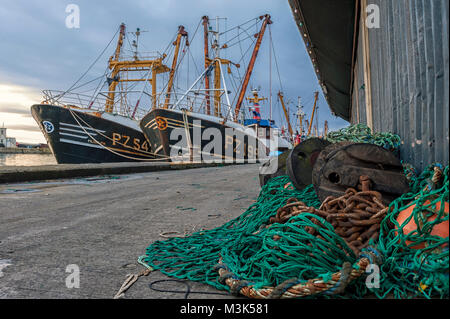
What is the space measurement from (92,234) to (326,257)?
81.8 inches

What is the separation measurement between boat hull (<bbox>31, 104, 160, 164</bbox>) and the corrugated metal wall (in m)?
16.5

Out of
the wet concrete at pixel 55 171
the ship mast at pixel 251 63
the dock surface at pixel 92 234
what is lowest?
the dock surface at pixel 92 234

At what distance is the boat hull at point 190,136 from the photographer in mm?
16594

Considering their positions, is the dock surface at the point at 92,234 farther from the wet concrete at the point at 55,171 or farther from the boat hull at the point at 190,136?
the boat hull at the point at 190,136

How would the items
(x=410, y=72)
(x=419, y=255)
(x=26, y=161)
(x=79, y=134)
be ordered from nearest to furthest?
(x=419, y=255), (x=410, y=72), (x=79, y=134), (x=26, y=161)

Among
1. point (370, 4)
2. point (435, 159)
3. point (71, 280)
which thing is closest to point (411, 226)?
point (435, 159)

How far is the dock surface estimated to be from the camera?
65.6 inches

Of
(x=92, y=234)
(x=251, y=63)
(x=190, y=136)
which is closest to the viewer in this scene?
(x=92, y=234)

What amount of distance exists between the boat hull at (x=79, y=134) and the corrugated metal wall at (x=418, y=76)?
54.2 feet

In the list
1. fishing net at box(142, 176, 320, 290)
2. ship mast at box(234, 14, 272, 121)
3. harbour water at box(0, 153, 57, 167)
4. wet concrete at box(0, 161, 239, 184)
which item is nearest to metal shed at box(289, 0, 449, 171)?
fishing net at box(142, 176, 320, 290)

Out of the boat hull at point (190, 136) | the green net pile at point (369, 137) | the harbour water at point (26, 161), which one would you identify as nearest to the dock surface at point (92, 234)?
the green net pile at point (369, 137)

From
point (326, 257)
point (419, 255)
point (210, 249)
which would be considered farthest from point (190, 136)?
point (419, 255)

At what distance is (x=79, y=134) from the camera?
Answer: 1850cm

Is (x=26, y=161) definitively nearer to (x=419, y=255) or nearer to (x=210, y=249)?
(x=210, y=249)
